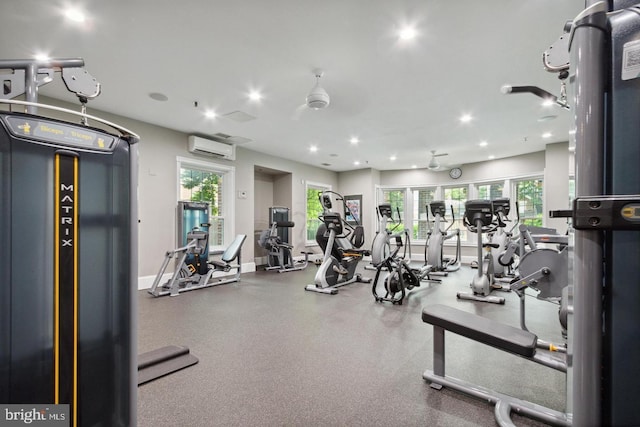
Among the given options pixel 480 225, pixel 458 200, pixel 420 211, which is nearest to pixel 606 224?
pixel 480 225

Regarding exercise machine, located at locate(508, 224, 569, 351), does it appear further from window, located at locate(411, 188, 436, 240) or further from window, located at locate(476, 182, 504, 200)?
window, located at locate(411, 188, 436, 240)

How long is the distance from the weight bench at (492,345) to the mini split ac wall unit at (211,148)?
5155mm

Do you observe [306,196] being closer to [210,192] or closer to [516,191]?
[210,192]

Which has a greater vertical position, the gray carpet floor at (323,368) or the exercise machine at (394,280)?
the exercise machine at (394,280)

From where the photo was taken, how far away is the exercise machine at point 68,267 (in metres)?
0.94

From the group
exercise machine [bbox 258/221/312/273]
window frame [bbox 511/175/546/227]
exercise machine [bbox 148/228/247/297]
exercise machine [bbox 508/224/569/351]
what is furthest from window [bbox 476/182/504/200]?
exercise machine [bbox 148/228/247/297]

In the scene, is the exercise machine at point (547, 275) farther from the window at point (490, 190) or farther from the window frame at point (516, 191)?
the window at point (490, 190)

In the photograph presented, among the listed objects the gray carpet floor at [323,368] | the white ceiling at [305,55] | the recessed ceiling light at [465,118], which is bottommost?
the gray carpet floor at [323,368]

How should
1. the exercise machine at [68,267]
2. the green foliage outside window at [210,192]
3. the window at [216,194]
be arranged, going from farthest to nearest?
the window at [216,194] < the green foliage outside window at [210,192] < the exercise machine at [68,267]

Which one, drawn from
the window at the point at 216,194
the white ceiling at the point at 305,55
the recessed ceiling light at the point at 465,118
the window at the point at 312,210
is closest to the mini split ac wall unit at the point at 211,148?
the window at the point at 216,194

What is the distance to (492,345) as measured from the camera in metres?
1.61

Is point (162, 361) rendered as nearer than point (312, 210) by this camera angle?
Yes

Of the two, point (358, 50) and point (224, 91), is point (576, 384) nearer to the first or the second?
point (358, 50)

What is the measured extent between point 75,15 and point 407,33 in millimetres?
2853
